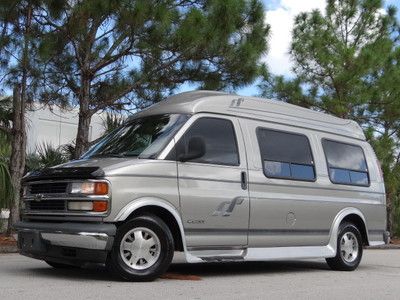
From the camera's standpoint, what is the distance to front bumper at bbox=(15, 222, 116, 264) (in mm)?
7145

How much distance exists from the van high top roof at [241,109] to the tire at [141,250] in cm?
170

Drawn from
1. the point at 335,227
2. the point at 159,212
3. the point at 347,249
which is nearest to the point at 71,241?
the point at 159,212

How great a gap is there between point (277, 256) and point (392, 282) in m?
1.67

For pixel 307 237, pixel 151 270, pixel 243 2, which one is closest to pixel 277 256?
pixel 307 237

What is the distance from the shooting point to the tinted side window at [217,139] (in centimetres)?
827

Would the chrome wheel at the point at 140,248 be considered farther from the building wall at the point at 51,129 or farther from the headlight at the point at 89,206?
the building wall at the point at 51,129

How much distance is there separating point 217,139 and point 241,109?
0.72m

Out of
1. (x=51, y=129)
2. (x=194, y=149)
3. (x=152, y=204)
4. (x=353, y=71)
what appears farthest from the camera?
(x=51, y=129)

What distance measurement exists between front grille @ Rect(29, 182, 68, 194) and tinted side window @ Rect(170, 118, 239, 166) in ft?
5.44

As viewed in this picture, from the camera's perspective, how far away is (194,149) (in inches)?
311

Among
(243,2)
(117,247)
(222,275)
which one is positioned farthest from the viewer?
(243,2)

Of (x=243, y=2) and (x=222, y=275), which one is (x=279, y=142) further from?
(x=243, y=2)

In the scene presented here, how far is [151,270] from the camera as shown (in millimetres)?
7531

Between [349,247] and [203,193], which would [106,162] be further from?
[349,247]
